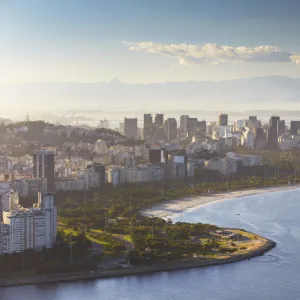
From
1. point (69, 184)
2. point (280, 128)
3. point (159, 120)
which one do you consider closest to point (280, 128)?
point (280, 128)

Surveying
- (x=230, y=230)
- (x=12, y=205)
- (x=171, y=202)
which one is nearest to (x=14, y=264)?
(x=12, y=205)

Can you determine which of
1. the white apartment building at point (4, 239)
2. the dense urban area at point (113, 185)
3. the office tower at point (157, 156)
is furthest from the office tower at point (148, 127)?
the white apartment building at point (4, 239)

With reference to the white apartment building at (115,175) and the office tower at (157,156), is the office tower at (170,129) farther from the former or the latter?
the white apartment building at (115,175)

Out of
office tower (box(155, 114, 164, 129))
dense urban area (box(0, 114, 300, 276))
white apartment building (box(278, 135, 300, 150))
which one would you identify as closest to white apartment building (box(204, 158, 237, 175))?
dense urban area (box(0, 114, 300, 276))

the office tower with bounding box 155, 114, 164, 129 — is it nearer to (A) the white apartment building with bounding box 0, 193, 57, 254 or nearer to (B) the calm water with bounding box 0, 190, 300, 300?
(B) the calm water with bounding box 0, 190, 300, 300

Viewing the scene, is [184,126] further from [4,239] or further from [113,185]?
[4,239]

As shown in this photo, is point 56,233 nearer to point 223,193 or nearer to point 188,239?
point 188,239
